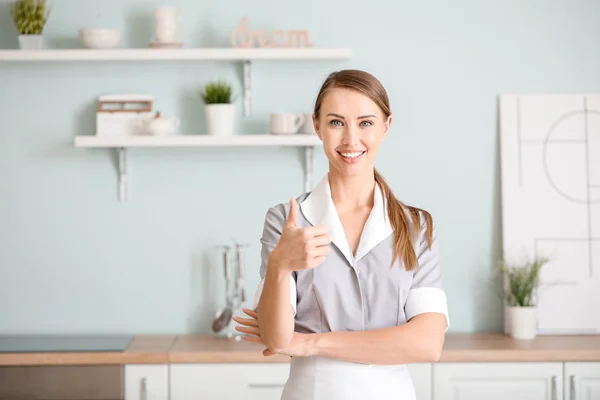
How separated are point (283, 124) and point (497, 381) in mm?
1244

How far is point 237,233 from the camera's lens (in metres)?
3.09

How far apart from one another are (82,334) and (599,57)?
242cm

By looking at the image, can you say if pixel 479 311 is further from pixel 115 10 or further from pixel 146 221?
pixel 115 10

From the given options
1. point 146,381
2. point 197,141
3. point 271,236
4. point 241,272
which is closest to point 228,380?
point 146,381

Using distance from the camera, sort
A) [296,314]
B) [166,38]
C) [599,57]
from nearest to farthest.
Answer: [296,314] → [166,38] → [599,57]

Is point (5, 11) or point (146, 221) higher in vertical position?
point (5, 11)

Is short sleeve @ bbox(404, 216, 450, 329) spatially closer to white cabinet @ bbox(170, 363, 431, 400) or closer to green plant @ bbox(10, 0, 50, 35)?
white cabinet @ bbox(170, 363, 431, 400)

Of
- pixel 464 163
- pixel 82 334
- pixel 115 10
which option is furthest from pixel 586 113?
pixel 82 334

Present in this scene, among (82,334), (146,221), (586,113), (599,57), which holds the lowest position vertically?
(82,334)

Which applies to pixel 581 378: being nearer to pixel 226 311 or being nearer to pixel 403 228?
pixel 226 311

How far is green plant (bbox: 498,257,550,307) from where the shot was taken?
9.70 ft

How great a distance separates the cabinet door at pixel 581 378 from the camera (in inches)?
107

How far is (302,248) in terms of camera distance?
1.33 meters

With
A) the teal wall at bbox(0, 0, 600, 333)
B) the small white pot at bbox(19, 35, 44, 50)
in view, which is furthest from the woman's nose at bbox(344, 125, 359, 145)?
the small white pot at bbox(19, 35, 44, 50)
